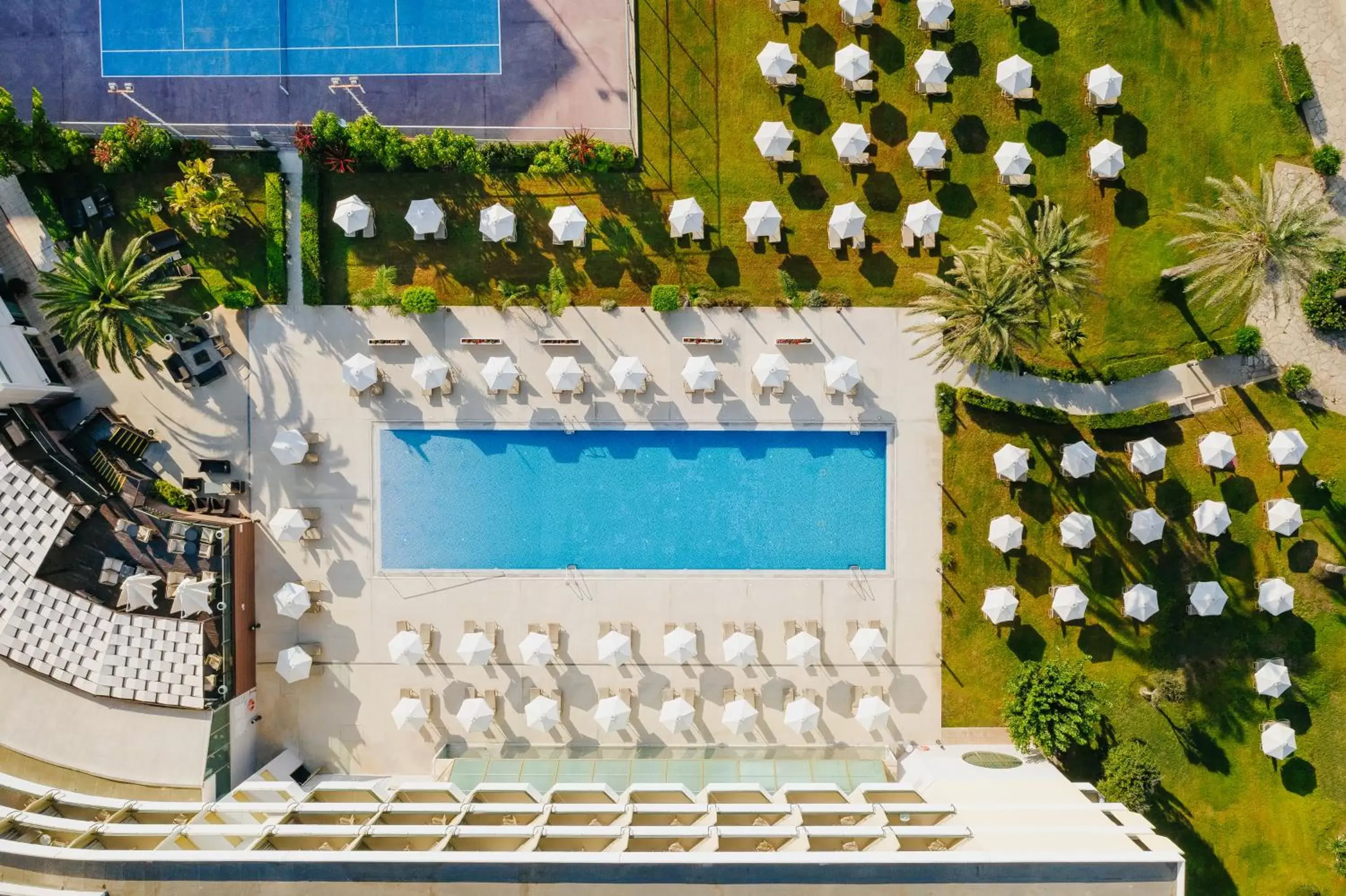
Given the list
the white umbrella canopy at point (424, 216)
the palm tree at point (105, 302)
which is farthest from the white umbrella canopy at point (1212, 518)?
the palm tree at point (105, 302)

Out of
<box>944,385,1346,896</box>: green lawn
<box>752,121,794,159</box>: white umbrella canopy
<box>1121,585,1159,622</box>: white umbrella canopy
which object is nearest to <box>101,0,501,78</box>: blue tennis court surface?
<box>752,121,794,159</box>: white umbrella canopy

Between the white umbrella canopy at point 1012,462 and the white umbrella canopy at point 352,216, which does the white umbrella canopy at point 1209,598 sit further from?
the white umbrella canopy at point 352,216

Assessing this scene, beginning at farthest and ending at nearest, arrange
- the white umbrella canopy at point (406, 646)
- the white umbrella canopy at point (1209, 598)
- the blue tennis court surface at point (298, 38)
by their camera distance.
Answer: the blue tennis court surface at point (298, 38) < the white umbrella canopy at point (406, 646) < the white umbrella canopy at point (1209, 598)

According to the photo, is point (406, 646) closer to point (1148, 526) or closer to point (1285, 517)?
point (1148, 526)

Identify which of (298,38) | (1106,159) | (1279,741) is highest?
(298,38)

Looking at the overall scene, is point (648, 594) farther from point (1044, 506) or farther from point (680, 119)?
point (680, 119)

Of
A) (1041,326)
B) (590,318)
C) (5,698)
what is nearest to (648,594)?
(590,318)

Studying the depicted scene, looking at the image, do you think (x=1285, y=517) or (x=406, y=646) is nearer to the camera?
(x=1285, y=517)

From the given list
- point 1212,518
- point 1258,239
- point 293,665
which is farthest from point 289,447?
point 1258,239
